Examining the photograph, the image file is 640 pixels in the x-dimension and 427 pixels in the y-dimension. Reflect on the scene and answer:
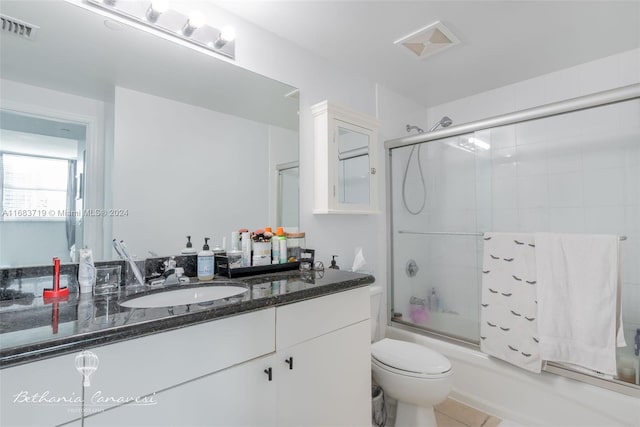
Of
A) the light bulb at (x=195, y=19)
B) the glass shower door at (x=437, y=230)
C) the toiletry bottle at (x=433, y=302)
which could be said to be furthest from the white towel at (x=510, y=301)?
the light bulb at (x=195, y=19)

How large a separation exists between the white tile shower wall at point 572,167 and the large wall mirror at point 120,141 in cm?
171

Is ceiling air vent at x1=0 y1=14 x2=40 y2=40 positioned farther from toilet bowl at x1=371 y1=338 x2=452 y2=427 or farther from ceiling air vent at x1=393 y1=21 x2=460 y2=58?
toilet bowl at x1=371 y1=338 x2=452 y2=427

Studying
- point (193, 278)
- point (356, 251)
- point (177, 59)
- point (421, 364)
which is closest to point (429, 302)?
point (356, 251)

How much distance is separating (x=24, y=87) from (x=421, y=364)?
1.94m

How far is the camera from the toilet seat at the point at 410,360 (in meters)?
1.45

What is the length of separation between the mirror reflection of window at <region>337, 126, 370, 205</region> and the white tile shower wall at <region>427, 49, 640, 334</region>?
910mm

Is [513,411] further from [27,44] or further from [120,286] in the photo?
[27,44]

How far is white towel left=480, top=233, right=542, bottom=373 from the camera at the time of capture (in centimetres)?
168

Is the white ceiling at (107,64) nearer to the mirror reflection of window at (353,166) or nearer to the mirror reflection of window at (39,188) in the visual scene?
the mirror reflection of window at (39,188)

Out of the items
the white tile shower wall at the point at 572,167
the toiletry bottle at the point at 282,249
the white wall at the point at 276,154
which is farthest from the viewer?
the white tile shower wall at the point at 572,167

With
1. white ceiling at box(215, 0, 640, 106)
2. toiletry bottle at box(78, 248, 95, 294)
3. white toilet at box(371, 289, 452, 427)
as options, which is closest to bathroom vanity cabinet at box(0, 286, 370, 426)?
white toilet at box(371, 289, 452, 427)

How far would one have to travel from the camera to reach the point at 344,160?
1.92 meters

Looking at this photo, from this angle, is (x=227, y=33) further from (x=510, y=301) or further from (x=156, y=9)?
(x=510, y=301)

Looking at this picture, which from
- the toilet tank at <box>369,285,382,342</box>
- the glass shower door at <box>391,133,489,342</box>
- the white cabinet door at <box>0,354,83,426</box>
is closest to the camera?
the white cabinet door at <box>0,354,83,426</box>
